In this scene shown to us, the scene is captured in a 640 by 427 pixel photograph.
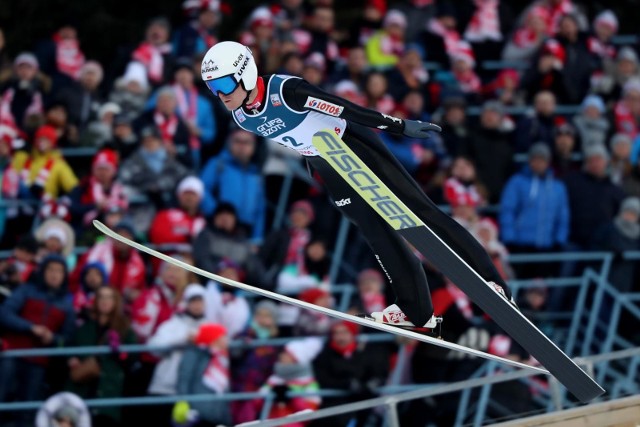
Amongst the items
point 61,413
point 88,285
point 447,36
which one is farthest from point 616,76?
point 61,413

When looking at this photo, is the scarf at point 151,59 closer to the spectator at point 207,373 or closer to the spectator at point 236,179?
the spectator at point 236,179

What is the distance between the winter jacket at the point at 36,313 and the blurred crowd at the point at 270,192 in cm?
1

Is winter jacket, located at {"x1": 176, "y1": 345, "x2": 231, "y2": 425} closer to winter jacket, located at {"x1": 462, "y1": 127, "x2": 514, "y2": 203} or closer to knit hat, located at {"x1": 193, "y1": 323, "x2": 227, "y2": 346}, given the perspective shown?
knit hat, located at {"x1": 193, "y1": 323, "x2": 227, "y2": 346}

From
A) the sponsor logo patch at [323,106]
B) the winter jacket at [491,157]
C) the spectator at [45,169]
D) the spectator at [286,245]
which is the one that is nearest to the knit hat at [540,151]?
the winter jacket at [491,157]

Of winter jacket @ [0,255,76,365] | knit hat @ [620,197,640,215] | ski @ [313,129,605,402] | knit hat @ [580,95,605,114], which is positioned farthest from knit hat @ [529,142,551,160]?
winter jacket @ [0,255,76,365]

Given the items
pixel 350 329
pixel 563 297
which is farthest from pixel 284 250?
pixel 563 297

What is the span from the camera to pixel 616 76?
43.3ft

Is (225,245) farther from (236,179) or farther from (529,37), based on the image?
(529,37)

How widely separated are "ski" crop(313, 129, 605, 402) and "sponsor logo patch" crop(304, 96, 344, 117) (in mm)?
207

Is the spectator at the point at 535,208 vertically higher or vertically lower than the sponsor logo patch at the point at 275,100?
lower

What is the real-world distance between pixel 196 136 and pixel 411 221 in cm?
395

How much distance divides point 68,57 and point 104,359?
3.32 metres

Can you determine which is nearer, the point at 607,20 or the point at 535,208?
the point at 535,208

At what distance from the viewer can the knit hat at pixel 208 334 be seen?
32.6 feet
